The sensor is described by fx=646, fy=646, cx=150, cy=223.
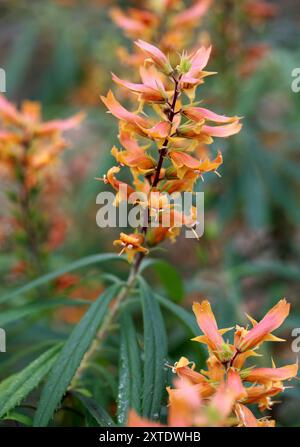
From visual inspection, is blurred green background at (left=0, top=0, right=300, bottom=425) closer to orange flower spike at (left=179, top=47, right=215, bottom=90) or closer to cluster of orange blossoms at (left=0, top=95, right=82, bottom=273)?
cluster of orange blossoms at (left=0, top=95, right=82, bottom=273)

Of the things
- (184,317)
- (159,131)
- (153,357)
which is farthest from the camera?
(184,317)

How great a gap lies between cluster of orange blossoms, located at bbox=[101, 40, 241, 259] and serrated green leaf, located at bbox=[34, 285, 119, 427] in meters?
0.18

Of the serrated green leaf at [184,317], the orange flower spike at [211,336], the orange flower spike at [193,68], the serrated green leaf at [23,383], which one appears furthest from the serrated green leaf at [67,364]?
the orange flower spike at [193,68]

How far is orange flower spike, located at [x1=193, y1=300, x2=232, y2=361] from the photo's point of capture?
1.07m

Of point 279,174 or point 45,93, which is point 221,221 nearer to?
point 279,174

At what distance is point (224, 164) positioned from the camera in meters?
2.71

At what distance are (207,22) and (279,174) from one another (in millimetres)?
717

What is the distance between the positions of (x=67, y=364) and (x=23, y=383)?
103 mm

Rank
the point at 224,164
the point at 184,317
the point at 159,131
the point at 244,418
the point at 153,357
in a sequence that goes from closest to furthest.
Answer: the point at 244,418
the point at 159,131
the point at 153,357
the point at 184,317
the point at 224,164

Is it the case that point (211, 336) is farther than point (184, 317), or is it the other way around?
point (184, 317)

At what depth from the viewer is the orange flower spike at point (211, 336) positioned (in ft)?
3.51

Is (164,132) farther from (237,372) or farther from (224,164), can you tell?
(224,164)

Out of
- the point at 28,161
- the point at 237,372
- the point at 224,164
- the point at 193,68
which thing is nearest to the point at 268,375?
the point at 237,372

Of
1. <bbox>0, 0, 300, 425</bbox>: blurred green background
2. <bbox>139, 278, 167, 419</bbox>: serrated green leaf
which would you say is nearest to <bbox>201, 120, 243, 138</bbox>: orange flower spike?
<bbox>139, 278, 167, 419</bbox>: serrated green leaf
